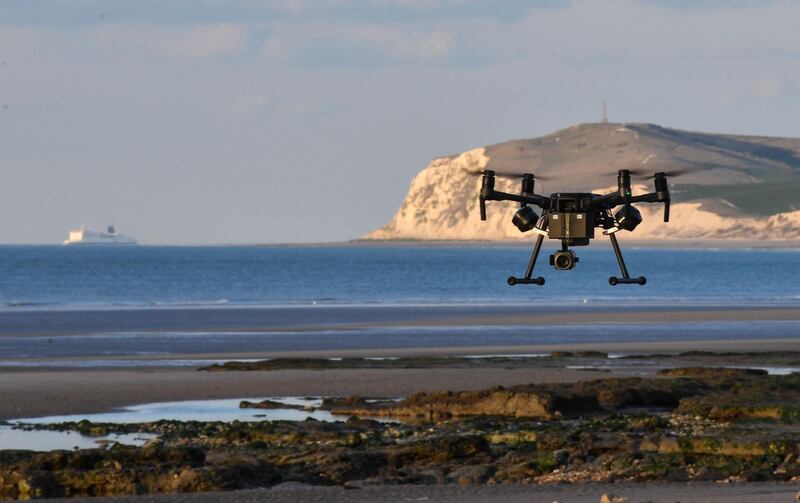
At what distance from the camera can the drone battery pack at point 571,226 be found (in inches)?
970

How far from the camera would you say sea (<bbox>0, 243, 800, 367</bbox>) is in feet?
213

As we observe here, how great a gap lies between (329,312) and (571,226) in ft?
235

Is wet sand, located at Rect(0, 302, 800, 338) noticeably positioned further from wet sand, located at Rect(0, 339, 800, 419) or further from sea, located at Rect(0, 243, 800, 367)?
wet sand, located at Rect(0, 339, 800, 419)

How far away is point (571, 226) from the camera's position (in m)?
24.8

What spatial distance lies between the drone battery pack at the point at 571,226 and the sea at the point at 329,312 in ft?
103

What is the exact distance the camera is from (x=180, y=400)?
42719 millimetres

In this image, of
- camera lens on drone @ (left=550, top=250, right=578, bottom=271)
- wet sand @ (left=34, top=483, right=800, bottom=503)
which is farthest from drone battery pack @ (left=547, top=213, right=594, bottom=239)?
wet sand @ (left=34, top=483, right=800, bottom=503)

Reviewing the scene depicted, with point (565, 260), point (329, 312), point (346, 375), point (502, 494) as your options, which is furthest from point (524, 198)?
point (329, 312)

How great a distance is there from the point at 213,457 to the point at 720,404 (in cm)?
1248

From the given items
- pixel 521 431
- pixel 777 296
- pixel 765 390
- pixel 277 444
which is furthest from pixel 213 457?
pixel 777 296

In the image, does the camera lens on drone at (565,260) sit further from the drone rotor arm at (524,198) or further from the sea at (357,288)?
the sea at (357,288)

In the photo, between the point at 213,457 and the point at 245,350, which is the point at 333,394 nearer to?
the point at 213,457

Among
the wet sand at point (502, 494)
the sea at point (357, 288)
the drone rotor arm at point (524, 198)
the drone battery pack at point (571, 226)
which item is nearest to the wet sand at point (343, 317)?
the sea at point (357, 288)

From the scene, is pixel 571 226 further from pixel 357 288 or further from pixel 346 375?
pixel 357 288
